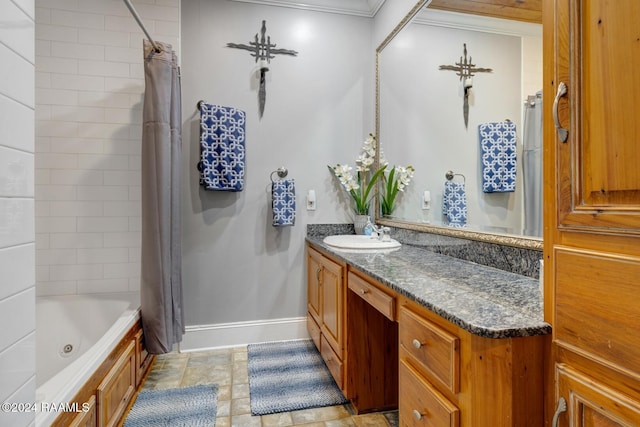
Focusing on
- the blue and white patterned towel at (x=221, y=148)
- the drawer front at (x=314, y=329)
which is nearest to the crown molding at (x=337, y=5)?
the blue and white patterned towel at (x=221, y=148)

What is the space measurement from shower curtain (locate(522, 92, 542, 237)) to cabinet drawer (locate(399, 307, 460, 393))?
62 cm

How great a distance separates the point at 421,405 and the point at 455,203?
1.08 m

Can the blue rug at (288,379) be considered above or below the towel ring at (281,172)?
below

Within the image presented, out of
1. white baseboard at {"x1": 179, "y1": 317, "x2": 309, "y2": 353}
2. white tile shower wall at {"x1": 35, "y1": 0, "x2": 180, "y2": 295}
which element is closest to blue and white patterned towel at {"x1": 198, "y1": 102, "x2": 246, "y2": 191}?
white tile shower wall at {"x1": 35, "y1": 0, "x2": 180, "y2": 295}

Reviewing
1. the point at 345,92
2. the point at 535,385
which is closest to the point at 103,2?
the point at 345,92

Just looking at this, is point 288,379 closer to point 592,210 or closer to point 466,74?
point 592,210

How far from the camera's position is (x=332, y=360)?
6.41 ft

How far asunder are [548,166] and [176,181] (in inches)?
78.3

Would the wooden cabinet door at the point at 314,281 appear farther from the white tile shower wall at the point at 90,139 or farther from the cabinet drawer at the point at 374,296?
the white tile shower wall at the point at 90,139

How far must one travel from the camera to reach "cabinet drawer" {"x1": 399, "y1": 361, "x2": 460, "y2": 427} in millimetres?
891

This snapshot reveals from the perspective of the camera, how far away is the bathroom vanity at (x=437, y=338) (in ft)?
2.55

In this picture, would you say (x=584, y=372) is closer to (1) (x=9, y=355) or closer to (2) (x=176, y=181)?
(1) (x=9, y=355)

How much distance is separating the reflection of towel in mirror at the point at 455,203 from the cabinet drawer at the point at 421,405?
0.90 meters

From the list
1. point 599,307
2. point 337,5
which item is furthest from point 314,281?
point 337,5
